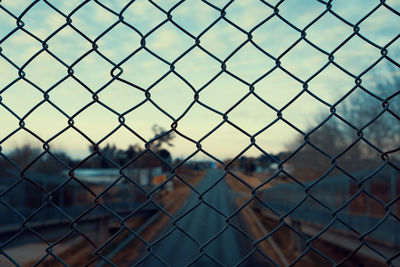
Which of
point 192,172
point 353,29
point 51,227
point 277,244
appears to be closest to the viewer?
point 353,29

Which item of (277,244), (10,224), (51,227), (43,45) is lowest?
(277,244)

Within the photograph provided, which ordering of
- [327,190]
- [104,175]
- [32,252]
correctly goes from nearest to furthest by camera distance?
[104,175], [32,252], [327,190]

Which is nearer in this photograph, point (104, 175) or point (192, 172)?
point (192, 172)

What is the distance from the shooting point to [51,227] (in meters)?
11.8

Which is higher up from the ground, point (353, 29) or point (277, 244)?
point (353, 29)

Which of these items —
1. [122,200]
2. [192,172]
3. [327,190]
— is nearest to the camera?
[192,172]

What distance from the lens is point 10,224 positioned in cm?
1672

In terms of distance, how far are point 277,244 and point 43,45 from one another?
961 inches

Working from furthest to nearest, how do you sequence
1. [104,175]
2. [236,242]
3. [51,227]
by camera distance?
[236,242]
[51,227]
[104,175]

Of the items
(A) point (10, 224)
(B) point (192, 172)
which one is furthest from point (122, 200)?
(A) point (10, 224)

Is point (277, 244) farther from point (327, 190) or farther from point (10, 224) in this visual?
point (10, 224)

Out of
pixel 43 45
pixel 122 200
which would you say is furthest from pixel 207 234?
pixel 43 45

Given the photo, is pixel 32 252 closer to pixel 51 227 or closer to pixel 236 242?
pixel 51 227

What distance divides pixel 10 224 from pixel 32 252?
9315 mm
